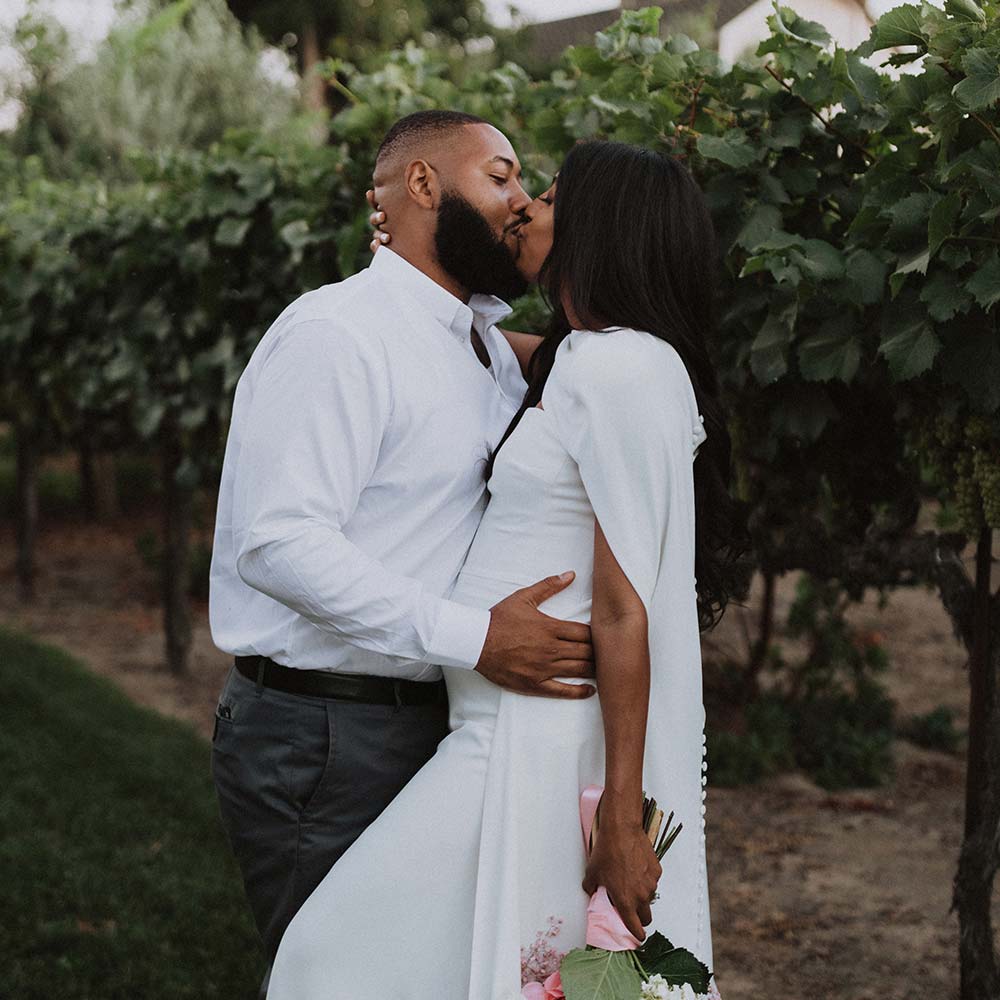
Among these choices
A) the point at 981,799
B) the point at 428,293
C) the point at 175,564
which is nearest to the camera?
the point at 428,293

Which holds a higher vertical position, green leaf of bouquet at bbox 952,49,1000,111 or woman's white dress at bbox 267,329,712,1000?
green leaf of bouquet at bbox 952,49,1000,111

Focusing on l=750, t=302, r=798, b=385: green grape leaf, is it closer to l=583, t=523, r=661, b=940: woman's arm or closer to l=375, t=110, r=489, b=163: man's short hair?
l=375, t=110, r=489, b=163: man's short hair

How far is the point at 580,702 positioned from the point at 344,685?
49 centimetres

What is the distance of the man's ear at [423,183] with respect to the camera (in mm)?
2553

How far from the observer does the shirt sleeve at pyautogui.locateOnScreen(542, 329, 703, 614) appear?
2029 millimetres

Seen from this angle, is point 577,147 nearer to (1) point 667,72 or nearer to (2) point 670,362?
(2) point 670,362

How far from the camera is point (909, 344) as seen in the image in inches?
108

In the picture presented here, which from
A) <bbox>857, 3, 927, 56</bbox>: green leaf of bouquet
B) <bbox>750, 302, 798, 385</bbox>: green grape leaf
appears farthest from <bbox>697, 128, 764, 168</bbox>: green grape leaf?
<bbox>857, 3, 927, 56</bbox>: green leaf of bouquet

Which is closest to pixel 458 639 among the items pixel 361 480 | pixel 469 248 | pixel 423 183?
pixel 361 480

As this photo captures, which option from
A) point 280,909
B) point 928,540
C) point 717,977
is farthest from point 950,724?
point 280,909

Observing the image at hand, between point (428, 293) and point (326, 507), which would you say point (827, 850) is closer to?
point (428, 293)

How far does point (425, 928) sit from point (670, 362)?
1.05 m

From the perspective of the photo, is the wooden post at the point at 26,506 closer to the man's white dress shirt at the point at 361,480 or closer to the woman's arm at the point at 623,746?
the man's white dress shirt at the point at 361,480

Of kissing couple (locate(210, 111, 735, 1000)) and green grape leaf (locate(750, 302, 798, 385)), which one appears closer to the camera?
kissing couple (locate(210, 111, 735, 1000))
